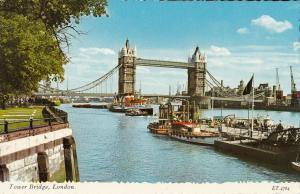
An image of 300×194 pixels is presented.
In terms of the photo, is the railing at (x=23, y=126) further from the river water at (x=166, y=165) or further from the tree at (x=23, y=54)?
the river water at (x=166, y=165)

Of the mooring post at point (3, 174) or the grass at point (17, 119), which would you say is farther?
the grass at point (17, 119)

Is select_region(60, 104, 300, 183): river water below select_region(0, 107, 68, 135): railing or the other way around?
below

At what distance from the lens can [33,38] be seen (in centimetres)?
2103

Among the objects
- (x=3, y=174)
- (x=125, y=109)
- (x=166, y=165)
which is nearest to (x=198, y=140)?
(x=166, y=165)

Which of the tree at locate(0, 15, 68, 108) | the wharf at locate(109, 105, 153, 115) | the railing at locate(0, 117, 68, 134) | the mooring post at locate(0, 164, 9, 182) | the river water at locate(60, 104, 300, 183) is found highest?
the tree at locate(0, 15, 68, 108)

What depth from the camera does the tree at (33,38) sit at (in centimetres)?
2033

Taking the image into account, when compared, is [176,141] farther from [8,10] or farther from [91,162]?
[8,10]

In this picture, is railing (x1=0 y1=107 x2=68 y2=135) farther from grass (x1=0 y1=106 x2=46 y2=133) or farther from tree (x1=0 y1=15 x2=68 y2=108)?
tree (x1=0 y1=15 x2=68 y2=108)

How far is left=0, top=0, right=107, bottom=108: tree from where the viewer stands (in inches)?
800

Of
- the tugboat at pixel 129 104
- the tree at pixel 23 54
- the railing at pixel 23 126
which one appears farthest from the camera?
the tugboat at pixel 129 104

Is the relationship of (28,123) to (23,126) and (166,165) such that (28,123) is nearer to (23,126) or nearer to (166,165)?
(23,126)

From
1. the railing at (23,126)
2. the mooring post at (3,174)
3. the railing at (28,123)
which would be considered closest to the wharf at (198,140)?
the railing at (28,123)

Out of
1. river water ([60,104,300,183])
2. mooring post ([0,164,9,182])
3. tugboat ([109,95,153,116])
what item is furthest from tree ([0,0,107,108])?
tugboat ([109,95,153,116])

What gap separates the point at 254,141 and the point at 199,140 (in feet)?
36.3
